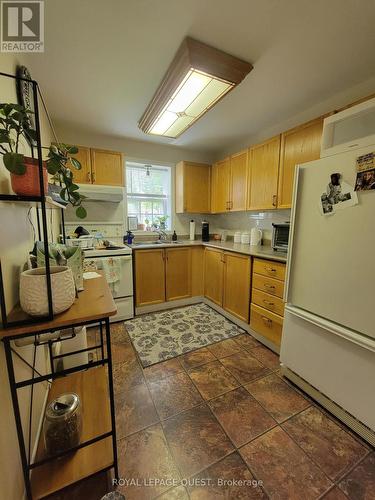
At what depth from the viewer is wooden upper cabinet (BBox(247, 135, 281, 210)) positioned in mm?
2357

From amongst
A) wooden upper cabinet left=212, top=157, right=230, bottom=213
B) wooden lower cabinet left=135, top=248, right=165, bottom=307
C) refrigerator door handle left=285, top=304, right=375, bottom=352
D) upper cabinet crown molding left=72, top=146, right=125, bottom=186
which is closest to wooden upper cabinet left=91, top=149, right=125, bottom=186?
upper cabinet crown molding left=72, top=146, right=125, bottom=186

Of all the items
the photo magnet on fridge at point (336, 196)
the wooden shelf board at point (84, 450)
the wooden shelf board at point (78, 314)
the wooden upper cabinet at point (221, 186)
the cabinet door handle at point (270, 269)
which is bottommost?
the wooden shelf board at point (84, 450)

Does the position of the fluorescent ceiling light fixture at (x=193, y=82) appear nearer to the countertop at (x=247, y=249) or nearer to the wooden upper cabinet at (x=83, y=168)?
the wooden upper cabinet at (x=83, y=168)

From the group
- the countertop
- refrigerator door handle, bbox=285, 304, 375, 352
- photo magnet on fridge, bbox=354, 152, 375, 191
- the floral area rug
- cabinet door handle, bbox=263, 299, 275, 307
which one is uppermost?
photo magnet on fridge, bbox=354, 152, 375, 191

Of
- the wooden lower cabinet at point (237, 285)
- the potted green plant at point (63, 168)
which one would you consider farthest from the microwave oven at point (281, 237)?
the potted green plant at point (63, 168)

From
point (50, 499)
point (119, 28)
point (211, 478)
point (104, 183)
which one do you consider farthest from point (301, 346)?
point (104, 183)

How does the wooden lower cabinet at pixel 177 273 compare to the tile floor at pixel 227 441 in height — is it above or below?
above

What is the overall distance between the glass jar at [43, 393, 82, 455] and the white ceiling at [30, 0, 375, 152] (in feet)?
6.94

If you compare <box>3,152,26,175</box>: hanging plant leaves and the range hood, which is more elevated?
the range hood

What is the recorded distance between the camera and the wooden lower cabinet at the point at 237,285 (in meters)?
2.39

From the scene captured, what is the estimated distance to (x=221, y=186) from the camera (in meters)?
3.27

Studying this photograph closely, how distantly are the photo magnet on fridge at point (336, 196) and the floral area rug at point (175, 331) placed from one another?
5.46ft

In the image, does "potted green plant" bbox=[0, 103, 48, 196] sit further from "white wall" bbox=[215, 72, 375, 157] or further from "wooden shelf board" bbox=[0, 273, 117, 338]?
"white wall" bbox=[215, 72, 375, 157]

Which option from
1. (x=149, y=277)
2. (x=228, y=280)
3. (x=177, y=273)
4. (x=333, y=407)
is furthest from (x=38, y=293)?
(x=177, y=273)
